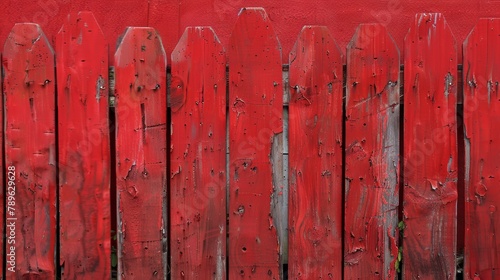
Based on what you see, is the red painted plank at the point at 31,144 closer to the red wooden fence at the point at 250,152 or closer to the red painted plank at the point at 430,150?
the red wooden fence at the point at 250,152

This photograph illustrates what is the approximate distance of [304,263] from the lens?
306cm

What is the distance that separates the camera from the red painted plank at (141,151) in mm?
2982

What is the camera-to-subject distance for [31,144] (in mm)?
3029

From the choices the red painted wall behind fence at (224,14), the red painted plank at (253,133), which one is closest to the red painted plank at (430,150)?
the red painted wall behind fence at (224,14)

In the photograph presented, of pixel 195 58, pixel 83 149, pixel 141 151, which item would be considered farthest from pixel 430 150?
pixel 83 149

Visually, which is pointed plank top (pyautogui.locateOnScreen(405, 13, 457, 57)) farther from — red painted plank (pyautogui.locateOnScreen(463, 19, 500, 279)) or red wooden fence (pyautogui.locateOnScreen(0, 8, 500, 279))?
red painted plank (pyautogui.locateOnScreen(463, 19, 500, 279))

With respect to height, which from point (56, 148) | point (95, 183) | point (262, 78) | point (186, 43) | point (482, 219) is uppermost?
point (186, 43)

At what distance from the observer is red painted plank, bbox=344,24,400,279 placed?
3002mm

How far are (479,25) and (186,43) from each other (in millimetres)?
1610

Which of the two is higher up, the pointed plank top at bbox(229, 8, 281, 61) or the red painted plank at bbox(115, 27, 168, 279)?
the pointed plank top at bbox(229, 8, 281, 61)

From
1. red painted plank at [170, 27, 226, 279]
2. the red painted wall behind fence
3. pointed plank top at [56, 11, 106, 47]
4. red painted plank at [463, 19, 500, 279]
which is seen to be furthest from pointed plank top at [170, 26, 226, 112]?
red painted plank at [463, 19, 500, 279]

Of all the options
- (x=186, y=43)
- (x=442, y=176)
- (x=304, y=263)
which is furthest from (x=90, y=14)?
(x=442, y=176)

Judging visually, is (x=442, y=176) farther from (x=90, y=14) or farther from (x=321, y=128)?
(x=90, y=14)

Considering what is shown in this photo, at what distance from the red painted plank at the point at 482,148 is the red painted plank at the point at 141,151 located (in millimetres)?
1685
